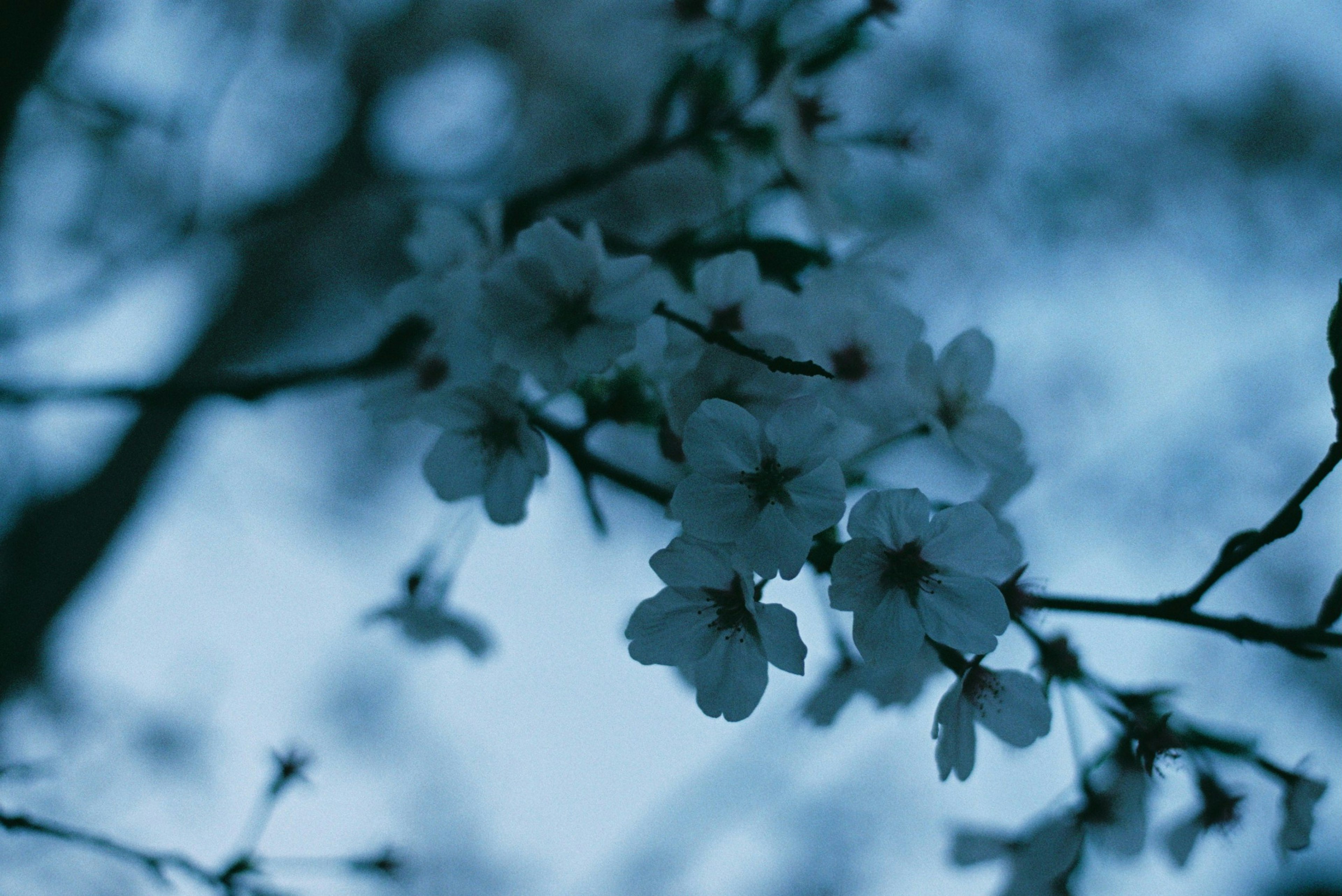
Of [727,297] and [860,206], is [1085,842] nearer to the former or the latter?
[727,297]

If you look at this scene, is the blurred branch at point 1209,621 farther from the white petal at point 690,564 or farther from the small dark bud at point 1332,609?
the white petal at point 690,564

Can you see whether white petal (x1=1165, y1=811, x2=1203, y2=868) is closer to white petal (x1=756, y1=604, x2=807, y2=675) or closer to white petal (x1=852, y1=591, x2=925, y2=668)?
white petal (x1=852, y1=591, x2=925, y2=668)

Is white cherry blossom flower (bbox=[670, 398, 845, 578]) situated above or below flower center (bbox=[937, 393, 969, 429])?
below

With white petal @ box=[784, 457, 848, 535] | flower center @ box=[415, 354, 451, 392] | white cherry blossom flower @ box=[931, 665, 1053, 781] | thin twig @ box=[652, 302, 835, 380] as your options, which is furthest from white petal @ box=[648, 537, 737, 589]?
flower center @ box=[415, 354, 451, 392]

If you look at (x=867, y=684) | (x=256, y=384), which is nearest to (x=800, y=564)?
(x=867, y=684)

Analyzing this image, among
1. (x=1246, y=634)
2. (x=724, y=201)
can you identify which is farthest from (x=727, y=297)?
(x=1246, y=634)

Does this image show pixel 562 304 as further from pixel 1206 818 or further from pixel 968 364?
pixel 1206 818

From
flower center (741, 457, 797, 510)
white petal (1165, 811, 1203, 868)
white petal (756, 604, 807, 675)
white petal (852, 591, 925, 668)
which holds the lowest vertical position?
white petal (1165, 811, 1203, 868)

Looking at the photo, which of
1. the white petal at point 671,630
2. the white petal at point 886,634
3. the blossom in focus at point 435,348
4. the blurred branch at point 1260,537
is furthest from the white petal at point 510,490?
the blurred branch at point 1260,537
